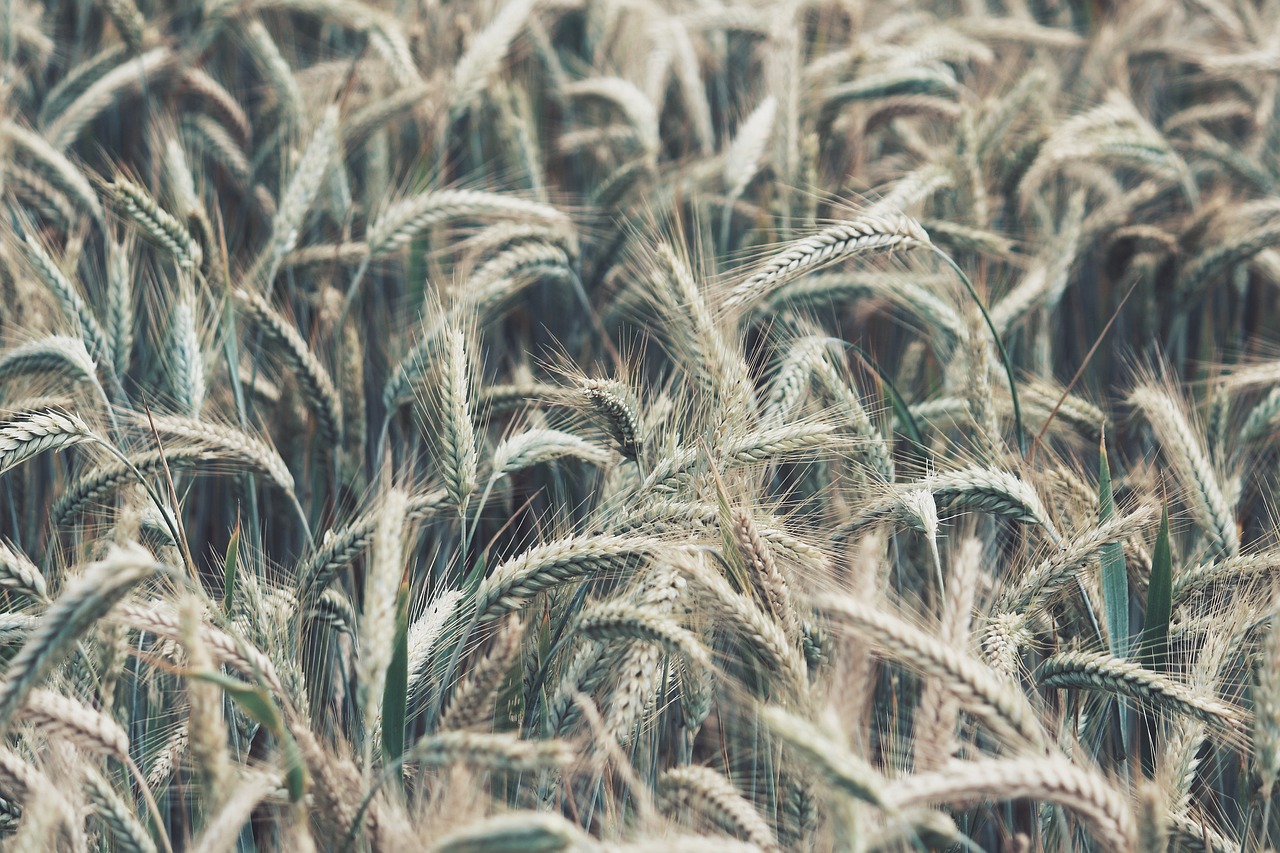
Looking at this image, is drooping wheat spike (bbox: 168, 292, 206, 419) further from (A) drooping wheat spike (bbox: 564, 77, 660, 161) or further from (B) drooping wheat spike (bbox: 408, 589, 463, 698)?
(A) drooping wheat spike (bbox: 564, 77, 660, 161)

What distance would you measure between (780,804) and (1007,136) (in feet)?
7.06

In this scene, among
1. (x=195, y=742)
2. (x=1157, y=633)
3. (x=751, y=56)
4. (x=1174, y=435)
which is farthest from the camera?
→ (x=751, y=56)

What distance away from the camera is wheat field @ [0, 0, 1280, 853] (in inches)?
50.5

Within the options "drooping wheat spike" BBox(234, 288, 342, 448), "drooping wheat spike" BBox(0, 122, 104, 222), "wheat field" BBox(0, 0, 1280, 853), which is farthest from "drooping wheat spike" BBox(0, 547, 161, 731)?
"drooping wheat spike" BBox(0, 122, 104, 222)

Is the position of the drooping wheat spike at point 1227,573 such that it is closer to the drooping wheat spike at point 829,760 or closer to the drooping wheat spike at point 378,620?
the drooping wheat spike at point 829,760

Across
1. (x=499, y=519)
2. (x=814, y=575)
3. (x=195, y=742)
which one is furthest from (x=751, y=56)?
(x=195, y=742)

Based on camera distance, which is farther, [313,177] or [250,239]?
[250,239]

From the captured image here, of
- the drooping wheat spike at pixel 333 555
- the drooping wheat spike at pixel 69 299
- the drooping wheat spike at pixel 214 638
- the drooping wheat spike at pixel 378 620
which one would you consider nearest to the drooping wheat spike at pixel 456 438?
the drooping wheat spike at pixel 333 555

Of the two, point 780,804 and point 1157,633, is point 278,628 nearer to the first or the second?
point 780,804

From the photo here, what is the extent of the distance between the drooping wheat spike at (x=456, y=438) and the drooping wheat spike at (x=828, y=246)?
1.61 feet

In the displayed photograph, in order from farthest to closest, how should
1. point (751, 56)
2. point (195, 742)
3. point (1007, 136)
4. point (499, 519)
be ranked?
point (751, 56) < point (1007, 136) < point (499, 519) < point (195, 742)

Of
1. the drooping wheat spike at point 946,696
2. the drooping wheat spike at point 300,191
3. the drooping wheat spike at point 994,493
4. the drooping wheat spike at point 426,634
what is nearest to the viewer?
the drooping wheat spike at point 946,696

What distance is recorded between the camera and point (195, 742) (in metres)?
1.15

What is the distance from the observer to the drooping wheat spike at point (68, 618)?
3.73ft
